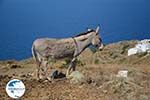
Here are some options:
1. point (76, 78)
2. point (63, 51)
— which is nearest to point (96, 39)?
point (63, 51)

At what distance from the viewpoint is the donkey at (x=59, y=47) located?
19469mm

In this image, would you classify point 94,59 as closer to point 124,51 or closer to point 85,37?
point 124,51

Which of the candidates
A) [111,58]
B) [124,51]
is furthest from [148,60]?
[124,51]

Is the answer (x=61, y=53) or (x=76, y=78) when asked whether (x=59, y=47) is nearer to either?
(x=61, y=53)

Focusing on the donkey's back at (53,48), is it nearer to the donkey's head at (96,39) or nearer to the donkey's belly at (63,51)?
the donkey's belly at (63,51)

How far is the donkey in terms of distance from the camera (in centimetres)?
1947

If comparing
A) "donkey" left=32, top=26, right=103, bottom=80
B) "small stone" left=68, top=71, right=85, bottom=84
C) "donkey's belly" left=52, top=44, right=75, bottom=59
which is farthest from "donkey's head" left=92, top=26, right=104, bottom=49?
"small stone" left=68, top=71, right=85, bottom=84

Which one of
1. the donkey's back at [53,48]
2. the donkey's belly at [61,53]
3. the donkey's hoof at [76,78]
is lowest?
the donkey's hoof at [76,78]

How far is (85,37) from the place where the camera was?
815 inches

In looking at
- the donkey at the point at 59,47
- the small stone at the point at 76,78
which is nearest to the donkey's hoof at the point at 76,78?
the small stone at the point at 76,78

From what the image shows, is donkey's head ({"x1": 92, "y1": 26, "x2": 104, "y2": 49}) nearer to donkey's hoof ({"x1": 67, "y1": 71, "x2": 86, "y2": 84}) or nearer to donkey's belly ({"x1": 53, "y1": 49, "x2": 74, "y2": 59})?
donkey's belly ({"x1": 53, "y1": 49, "x2": 74, "y2": 59})

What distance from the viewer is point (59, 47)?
778 inches

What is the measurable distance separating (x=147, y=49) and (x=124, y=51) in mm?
3870

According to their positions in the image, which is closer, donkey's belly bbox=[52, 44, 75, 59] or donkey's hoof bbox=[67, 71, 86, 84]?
donkey's hoof bbox=[67, 71, 86, 84]
